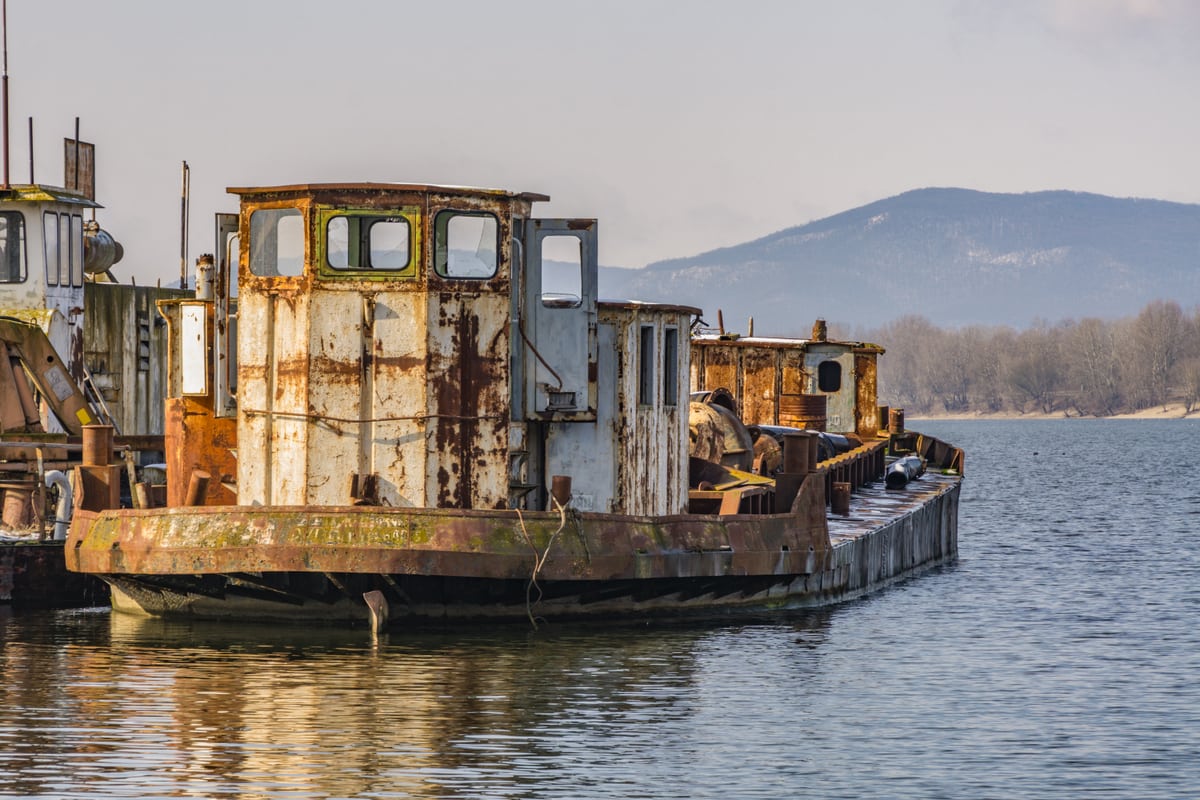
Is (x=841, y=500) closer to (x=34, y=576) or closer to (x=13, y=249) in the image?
(x=34, y=576)

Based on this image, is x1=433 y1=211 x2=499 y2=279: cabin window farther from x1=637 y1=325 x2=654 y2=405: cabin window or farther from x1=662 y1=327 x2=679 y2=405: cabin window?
x1=662 y1=327 x2=679 y2=405: cabin window

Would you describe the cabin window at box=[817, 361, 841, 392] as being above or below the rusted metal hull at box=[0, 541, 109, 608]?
above

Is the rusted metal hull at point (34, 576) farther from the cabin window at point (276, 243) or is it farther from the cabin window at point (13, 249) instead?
the cabin window at point (13, 249)

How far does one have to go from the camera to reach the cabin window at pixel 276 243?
20.5m

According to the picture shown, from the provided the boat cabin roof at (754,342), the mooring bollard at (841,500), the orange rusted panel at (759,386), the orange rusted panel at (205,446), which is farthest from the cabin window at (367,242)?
the orange rusted panel at (759,386)

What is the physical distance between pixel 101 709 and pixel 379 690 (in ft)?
8.63

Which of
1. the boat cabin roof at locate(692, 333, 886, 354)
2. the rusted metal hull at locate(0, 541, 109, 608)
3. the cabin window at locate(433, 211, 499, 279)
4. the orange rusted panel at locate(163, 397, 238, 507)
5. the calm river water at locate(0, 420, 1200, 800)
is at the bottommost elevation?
the calm river water at locate(0, 420, 1200, 800)

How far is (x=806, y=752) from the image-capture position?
1619 centimetres

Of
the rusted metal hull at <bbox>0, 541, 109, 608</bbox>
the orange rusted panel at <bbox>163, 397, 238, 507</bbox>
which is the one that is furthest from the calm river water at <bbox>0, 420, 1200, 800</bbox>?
the orange rusted panel at <bbox>163, 397, 238, 507</bbox>

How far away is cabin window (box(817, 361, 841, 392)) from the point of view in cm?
4131

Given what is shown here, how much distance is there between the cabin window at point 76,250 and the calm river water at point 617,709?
797 centimetres

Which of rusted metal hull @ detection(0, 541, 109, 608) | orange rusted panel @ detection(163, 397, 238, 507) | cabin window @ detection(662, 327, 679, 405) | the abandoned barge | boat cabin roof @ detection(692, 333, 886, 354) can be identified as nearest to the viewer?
orange rusted panel @ detection(163, 397, 238, 507)

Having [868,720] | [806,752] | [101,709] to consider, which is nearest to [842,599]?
[868,720]

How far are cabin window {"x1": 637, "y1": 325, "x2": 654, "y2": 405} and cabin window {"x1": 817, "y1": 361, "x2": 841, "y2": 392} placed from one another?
63.4 ft
